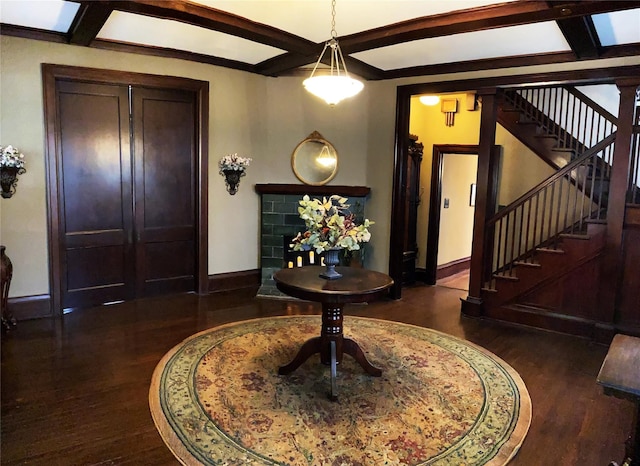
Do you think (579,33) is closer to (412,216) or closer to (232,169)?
(412,216)

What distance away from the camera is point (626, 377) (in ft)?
6.46

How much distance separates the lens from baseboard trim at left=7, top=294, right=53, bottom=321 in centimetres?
441

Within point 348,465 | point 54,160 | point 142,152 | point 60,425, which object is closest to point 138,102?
point 142,152

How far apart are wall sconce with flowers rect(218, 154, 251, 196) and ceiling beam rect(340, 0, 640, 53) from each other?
190 centimetres

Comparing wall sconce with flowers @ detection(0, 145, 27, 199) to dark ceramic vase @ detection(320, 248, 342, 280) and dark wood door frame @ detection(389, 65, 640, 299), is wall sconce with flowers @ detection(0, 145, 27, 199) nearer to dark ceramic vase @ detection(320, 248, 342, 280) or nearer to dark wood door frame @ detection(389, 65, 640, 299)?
dark ceramic vase @ detection(320, 248, 342, 280)

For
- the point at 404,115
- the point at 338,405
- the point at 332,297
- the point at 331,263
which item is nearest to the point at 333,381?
the point at 338,405

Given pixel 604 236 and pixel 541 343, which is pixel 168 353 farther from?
pixel 604 236

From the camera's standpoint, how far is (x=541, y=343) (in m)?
4.29

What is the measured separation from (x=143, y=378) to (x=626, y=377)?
295cm

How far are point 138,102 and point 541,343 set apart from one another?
4.79m

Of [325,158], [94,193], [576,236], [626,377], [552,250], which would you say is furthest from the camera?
[325,158]

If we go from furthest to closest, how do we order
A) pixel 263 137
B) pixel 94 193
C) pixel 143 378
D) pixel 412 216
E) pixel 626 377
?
pixel 412 216
pixel 263 137
pixel 94 193
pixel 143 378
pixel 626 377

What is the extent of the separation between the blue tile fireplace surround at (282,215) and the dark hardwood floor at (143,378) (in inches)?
23.8

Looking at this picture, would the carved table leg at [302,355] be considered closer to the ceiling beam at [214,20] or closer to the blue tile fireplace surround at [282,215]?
the blue tile fireplace surround at [282,215]
